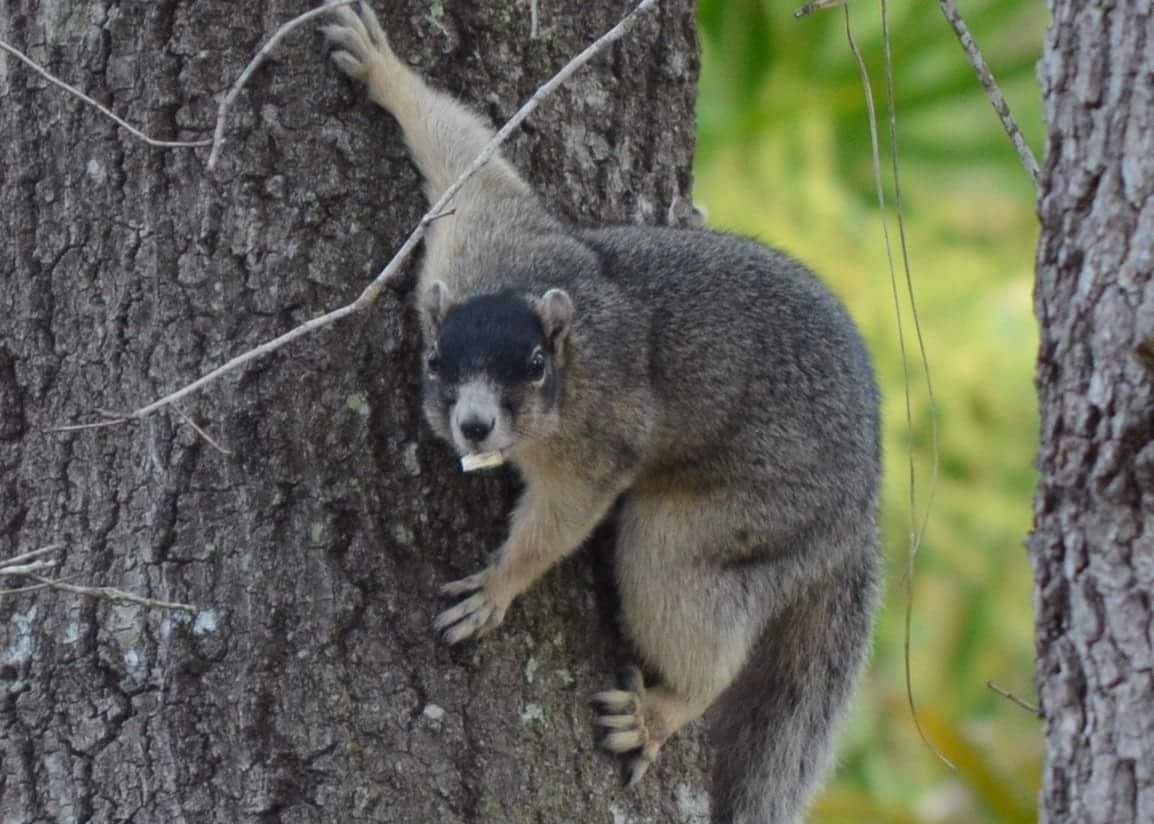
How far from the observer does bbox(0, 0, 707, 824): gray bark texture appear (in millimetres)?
2973

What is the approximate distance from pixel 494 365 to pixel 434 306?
0.18 metres

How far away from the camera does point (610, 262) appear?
3.61 meters

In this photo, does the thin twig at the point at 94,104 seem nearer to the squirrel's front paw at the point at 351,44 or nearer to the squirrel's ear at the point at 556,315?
the squirrel's front paw at the point at 351,44

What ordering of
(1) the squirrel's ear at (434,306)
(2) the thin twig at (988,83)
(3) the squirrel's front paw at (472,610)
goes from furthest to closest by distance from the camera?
(1) the squirrel's ear at (434,306) → (3) the squirrel's front paw at (472,610) → (2) the thin twig at (988,83)

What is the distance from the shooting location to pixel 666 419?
3.63 metres

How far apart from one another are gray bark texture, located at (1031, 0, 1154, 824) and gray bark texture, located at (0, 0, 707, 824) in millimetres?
1324

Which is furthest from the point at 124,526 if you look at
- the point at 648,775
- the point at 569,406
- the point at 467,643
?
the point at 648,775

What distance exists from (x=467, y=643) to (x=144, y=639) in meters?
0.63

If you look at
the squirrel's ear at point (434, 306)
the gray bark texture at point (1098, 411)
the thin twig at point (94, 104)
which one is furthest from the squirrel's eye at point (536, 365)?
the gray bark texture at point (1098, 411)

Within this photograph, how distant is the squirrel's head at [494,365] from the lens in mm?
3100

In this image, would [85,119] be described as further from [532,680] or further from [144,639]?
[532,680]

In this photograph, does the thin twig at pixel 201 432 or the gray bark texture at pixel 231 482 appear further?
the gray bark texture at pixel 231 482

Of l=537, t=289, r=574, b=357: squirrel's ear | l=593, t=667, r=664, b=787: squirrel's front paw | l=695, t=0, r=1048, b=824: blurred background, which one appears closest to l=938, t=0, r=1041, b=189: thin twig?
l=537, t=289, r=574, b=357: squirrel's ear

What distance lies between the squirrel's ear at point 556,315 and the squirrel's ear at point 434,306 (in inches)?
8.2
